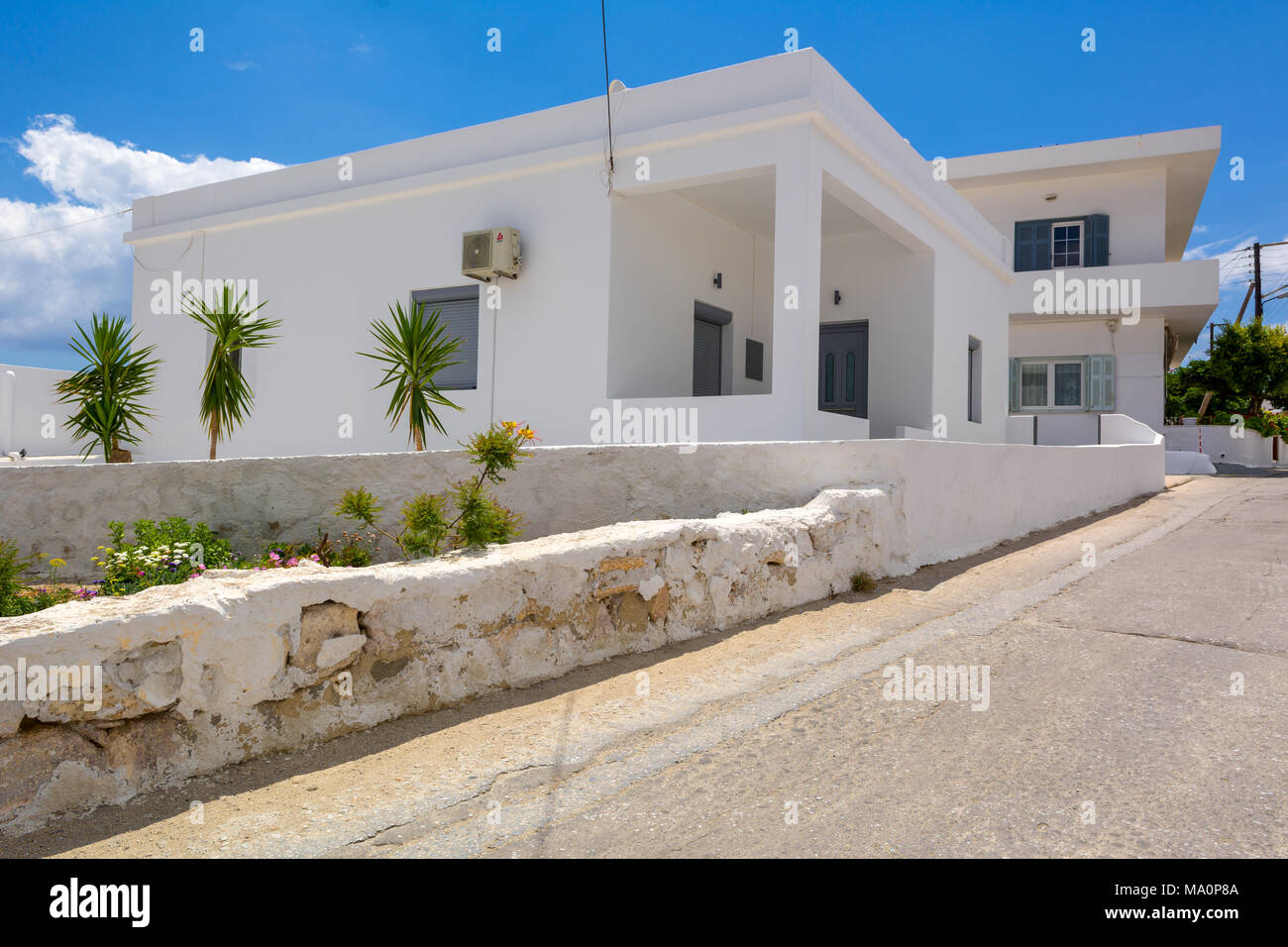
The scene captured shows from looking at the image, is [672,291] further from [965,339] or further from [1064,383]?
[1064,383]

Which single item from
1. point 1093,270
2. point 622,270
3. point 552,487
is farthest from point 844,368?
point 1093,270

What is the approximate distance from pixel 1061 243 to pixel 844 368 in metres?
11.7

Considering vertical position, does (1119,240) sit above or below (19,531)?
above

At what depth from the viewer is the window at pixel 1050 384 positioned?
2009 cm

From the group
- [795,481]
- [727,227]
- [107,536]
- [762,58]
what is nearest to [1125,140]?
[727,227]

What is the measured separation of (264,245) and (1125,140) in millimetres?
18066

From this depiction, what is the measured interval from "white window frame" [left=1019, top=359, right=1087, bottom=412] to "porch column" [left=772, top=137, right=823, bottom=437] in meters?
14.2

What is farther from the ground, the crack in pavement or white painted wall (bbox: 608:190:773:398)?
white painted wall (bbox: 608:190:773:398)

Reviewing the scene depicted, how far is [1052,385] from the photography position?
20391 millimetres

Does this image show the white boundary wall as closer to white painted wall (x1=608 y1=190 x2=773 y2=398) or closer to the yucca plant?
the yucca plant

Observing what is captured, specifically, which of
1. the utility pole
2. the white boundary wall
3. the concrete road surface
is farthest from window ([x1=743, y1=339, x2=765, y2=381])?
the utility pole

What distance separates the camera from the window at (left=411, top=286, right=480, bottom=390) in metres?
10.1
